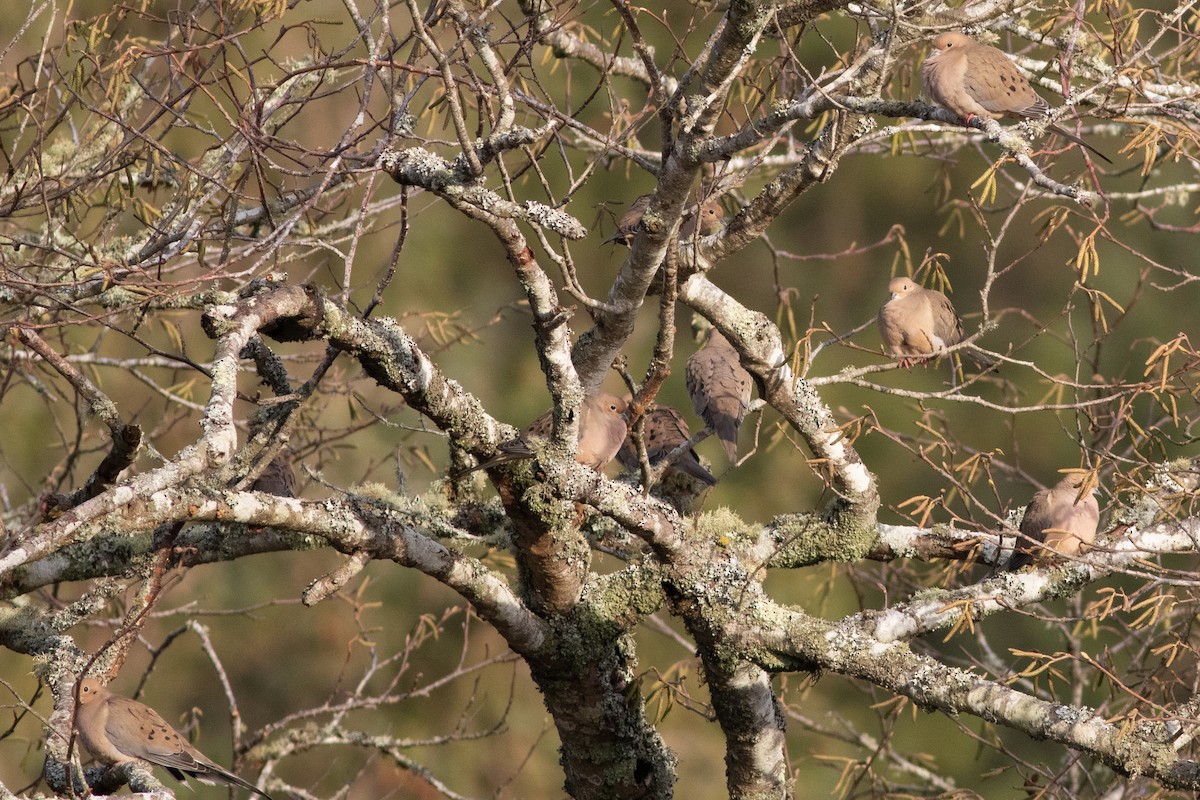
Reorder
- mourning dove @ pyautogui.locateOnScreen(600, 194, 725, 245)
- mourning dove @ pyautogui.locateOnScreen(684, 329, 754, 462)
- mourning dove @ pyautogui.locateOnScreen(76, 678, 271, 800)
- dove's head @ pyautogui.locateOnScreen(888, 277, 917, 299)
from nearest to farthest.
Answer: mourning dove @ pyautogui.locateOnScreen(76, 678, 271, 800), mourning dove @ pyautogui.locateOnScreen(600, 194, 725, 245), dove's head @ pyautogui.locateOnScreen(888, 277, 917, 299), mourning dove @ pyautogui.locateOnScreen(684, 329, 754, 462)

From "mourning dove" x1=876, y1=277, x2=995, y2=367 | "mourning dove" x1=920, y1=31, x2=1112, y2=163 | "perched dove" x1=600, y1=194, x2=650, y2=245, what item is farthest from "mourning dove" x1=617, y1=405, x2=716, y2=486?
"mourning dove" x1=920, y1=31, x2=1112, y2=163

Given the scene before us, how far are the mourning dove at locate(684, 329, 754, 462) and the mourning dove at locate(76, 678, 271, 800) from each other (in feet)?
7.49

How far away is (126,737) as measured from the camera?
3.96m

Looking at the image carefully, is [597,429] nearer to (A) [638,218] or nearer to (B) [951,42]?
(A) [638,218]

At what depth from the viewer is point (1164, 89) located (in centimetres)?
396

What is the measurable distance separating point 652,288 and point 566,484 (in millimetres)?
701

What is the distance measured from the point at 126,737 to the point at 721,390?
258 cm

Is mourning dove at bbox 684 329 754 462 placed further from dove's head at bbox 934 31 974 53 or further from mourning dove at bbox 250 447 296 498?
mourning dove at bbox 250 447 296 498

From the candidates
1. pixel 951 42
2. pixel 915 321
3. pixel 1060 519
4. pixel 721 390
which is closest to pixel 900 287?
pixel 915 321

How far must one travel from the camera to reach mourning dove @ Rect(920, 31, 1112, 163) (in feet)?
12.5

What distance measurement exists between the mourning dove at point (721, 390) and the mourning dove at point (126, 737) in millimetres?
2283

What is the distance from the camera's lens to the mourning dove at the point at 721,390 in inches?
201

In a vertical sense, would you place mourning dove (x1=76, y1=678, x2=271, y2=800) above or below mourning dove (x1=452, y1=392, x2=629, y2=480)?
below

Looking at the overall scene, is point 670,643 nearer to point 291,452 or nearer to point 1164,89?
point 291,452
